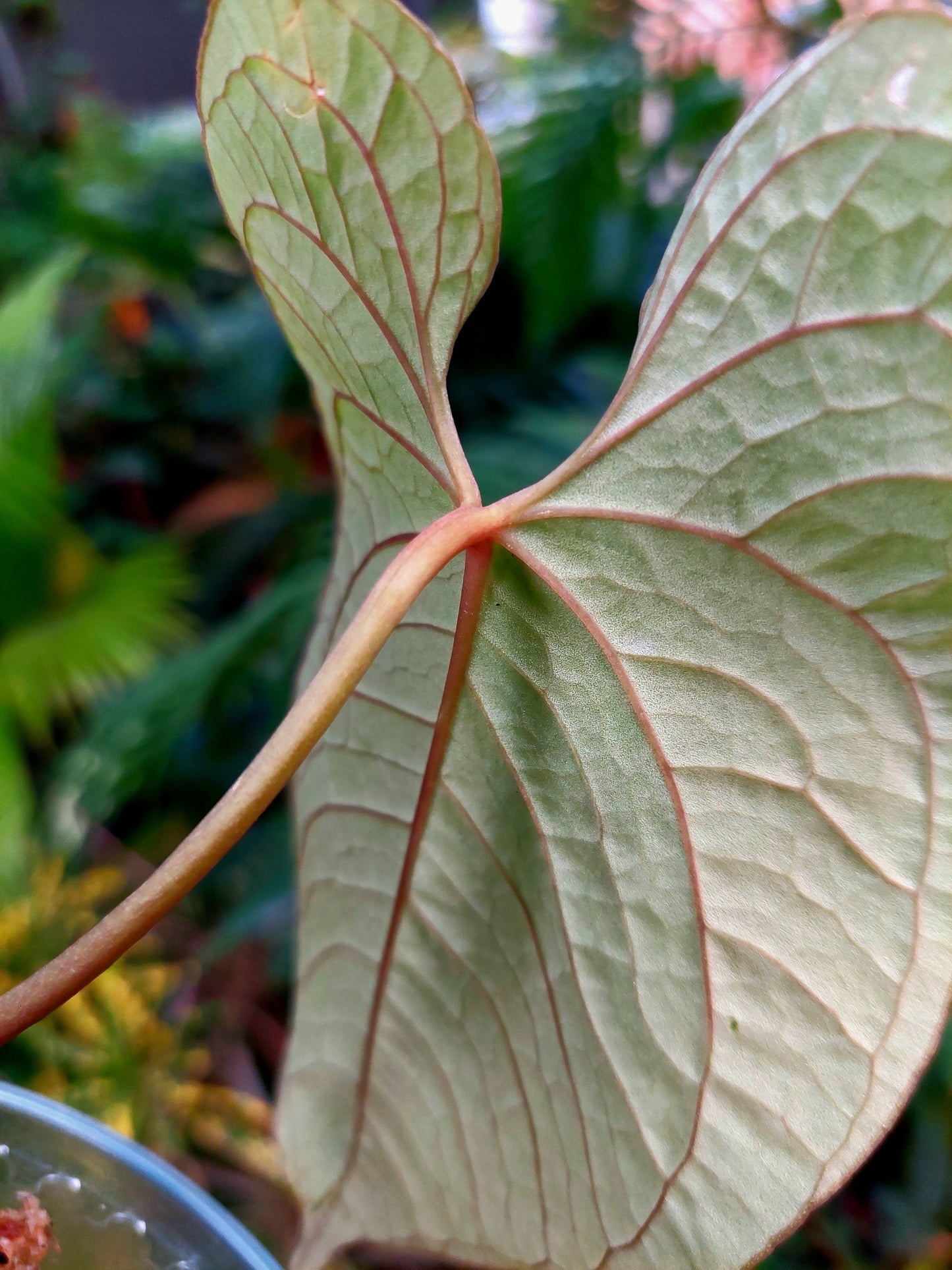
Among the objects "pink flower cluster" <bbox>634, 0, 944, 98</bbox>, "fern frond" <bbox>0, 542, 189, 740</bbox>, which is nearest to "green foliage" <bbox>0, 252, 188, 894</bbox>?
"fern frond" <bbox>0, 542, 189, 740</bbox>

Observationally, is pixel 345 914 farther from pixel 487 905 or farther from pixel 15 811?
pixel 15 811

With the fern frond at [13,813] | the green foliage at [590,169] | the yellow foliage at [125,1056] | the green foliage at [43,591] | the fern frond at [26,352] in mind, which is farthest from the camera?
the fern frond at [26,352]

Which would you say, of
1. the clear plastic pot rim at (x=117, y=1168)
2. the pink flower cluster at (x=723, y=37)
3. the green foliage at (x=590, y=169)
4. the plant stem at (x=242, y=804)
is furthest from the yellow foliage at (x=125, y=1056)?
the pink flower cluster at (x=723, y=37)

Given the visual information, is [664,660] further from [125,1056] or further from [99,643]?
[99,643]

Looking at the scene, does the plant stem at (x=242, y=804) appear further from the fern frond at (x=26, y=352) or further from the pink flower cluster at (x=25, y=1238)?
the fern frond at (x=26, y=352)

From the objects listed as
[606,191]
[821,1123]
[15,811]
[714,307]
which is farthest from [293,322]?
[15,811]

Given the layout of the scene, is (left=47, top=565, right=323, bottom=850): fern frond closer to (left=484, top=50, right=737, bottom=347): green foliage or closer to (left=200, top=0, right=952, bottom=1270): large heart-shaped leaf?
(left=484, top=50, right=737, bottom=347): green foliage

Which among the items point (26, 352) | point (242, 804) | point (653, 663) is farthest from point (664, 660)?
point (26, 352)
